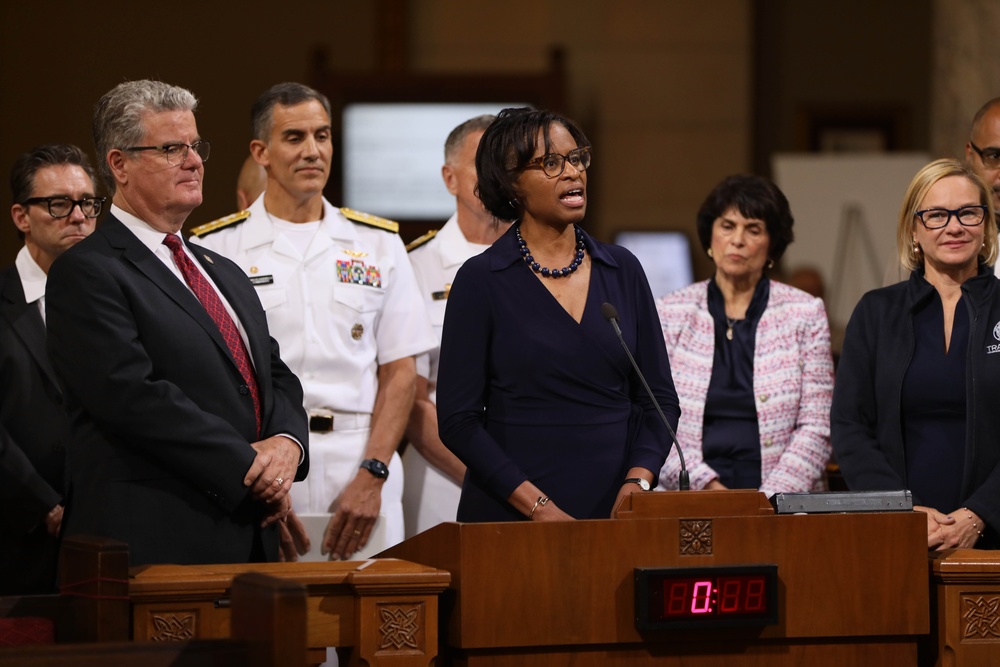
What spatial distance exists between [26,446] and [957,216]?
2210 mm

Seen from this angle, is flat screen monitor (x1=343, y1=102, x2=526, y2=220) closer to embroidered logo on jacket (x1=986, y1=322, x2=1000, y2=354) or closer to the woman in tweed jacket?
the woman in tweed jacket

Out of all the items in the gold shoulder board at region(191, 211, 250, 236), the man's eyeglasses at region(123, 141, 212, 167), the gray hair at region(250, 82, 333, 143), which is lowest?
the gold shoulder board at region(191, 211, 250, 236)

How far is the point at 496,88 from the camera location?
7527 millimetres

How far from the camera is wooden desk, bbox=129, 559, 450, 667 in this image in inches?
77.5

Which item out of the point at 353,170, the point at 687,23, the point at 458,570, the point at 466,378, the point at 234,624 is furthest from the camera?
the point at 687,23

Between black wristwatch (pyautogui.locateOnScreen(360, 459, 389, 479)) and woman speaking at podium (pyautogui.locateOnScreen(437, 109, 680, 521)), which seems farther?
black wristwatch (pyautogui.locateOnScreen(360, 459, 389, 479))

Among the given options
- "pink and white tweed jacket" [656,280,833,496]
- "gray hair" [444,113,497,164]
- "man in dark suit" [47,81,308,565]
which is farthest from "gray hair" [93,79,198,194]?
"pink and white tweed jacket" [656,280,833,496]

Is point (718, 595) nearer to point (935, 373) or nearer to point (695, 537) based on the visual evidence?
point (695, 537)

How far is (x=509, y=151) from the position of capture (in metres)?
2.45

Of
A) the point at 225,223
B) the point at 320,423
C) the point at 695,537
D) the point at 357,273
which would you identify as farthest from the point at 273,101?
the point at 695,537

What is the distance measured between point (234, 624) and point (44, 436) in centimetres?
173

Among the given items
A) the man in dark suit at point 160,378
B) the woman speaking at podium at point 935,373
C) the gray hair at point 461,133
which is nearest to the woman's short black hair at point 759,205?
the woman speaking at podium at point 935,373

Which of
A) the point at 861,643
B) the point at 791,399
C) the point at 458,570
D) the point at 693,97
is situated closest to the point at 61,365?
the point at 458,570

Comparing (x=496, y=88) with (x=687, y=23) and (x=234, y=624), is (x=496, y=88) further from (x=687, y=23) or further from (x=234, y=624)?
(x=234, y=624)
